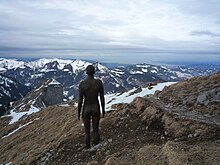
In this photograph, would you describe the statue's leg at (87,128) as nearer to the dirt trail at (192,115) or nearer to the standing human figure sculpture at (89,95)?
the standing human figure sculpture at (89,95)

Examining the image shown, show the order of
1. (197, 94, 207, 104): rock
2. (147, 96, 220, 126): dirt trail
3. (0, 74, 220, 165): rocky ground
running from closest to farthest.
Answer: (0, 74, 220, 165): rocky ground → (147, 96, 220, 126): dirt trail → (197, 94, 207, 104): rock

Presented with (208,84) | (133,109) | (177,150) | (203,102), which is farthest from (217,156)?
(208,84)

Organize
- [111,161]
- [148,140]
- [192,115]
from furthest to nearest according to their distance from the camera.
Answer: [192,115], [148,140], [111,161]

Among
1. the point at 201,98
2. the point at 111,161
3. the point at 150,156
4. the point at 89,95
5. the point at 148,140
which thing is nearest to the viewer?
the point at 150,156

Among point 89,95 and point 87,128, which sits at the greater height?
point 89,95

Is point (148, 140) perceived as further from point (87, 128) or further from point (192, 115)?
point (192, 115)

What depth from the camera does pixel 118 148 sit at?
47.2 ft

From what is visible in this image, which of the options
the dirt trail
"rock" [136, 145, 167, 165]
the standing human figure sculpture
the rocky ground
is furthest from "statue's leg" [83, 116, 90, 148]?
the dirt trail

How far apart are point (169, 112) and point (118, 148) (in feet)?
15.6

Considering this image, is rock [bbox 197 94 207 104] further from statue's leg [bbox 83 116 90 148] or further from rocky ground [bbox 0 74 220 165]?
statue's leg [bbox 83 116 90 148]

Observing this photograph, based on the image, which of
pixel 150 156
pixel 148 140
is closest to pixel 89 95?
pixel 148 140

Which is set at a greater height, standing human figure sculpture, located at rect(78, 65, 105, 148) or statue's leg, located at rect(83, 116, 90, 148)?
standing human figure sculpture, located at rect(78, 65, 105, 148)

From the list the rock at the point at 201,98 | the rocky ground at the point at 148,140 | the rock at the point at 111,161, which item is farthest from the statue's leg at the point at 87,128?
the rock at the point at 201,98

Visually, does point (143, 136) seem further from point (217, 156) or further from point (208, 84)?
point (208, 84)
